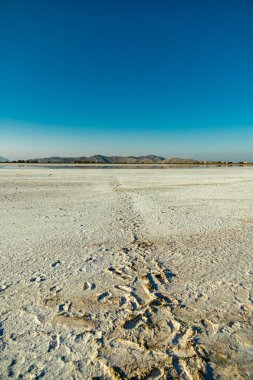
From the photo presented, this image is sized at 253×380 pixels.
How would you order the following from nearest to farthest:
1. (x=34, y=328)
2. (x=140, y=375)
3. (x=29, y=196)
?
1. (x=140, y=375)
2. (x=34, y=328)
3. (x=29, y=196)

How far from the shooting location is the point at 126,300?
10.3 feet

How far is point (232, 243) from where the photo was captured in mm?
5129

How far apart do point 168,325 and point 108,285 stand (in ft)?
3.45

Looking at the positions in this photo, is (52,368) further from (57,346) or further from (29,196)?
(29,196)

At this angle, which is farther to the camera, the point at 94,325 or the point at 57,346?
the point at 94,325

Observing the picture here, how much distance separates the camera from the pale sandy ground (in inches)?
88.6

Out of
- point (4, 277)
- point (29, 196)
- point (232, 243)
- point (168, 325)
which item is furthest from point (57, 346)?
point (29, 196)

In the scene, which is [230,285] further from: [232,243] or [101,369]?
[101,369]

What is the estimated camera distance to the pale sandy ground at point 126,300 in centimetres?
225

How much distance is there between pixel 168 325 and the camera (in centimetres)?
272

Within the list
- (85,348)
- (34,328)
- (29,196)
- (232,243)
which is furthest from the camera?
(29,196)

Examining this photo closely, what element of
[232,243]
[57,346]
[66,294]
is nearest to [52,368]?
[57,346]

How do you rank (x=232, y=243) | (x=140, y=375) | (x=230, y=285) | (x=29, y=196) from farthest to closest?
(x=29, y=196) < (x=232, y=243) < (x=230, y=285) < (x=140, y=375)

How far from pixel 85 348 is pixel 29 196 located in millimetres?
9021
